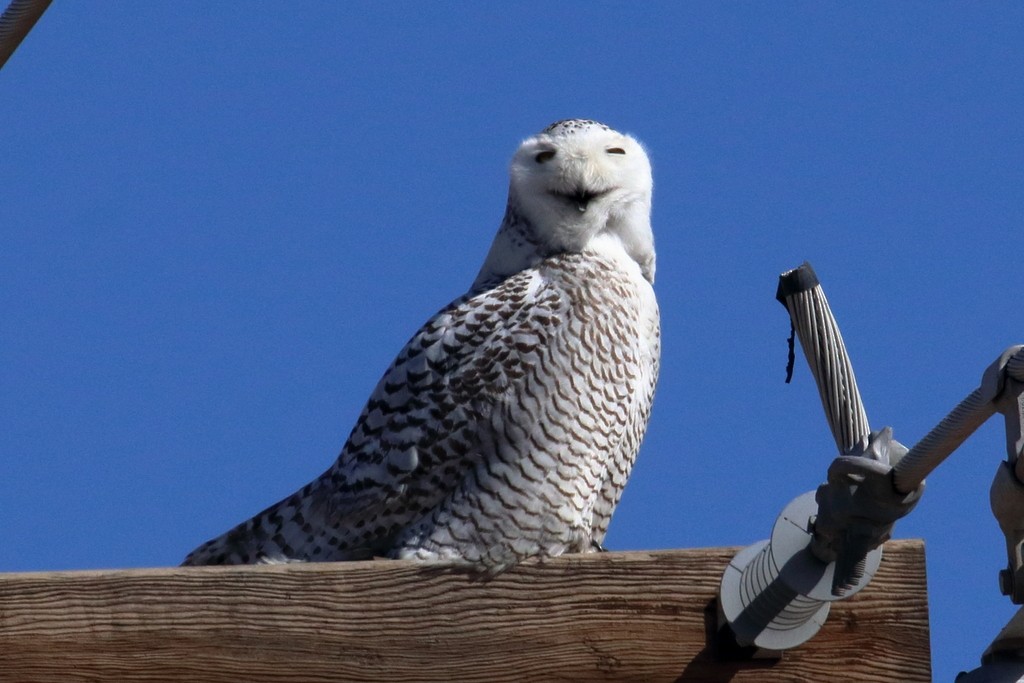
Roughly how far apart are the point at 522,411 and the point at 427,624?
1591 mm

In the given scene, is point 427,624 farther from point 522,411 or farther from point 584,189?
point 584,189

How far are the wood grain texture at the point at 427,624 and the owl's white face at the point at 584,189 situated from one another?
75.7 inches

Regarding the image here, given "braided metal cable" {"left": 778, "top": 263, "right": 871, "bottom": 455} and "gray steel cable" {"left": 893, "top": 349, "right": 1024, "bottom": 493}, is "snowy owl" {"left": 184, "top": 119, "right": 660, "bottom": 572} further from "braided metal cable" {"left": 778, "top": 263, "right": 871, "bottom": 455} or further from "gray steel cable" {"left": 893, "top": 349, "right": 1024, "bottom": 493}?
"gray steel cable" {"left": 893, "top": 349, "right": 1024, "bottom": 493}

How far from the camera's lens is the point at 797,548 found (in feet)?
9.18

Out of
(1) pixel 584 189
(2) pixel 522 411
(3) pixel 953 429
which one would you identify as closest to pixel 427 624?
(3) pixel 953 429

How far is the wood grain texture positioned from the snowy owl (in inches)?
50.8

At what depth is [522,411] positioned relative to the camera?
448 centimetres

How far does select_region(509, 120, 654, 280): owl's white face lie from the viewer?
4.76 meters

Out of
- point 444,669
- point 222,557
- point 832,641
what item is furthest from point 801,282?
point 222,557

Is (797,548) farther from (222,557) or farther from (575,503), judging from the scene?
(222,557)

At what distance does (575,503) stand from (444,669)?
165cm

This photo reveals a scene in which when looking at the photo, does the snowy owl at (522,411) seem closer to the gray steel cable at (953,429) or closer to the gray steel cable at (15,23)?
the gray steel cable at (953,429)

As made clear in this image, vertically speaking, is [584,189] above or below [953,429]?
above

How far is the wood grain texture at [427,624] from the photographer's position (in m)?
2.87
